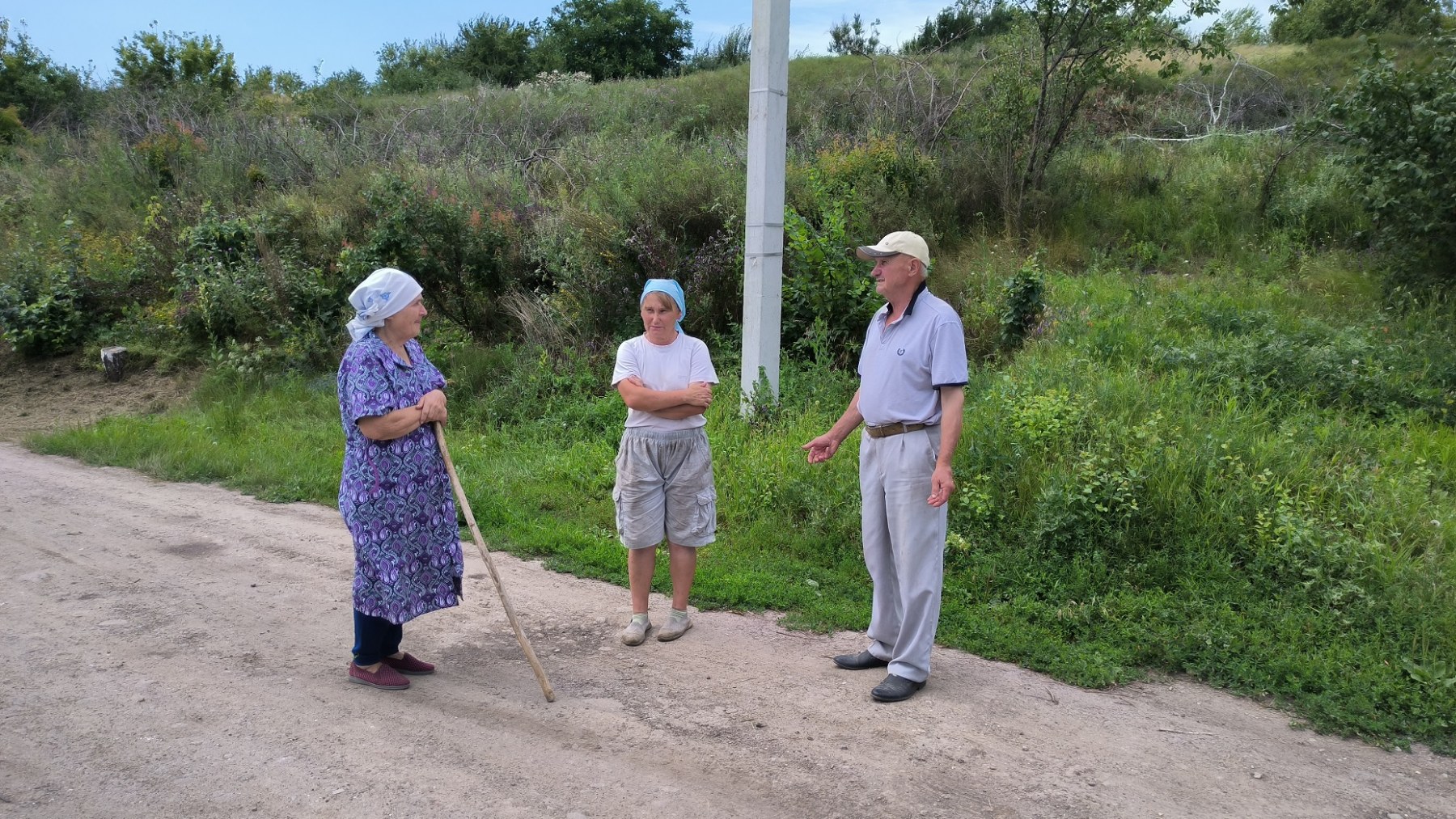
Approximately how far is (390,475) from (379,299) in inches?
31.8

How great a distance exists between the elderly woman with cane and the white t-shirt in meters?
1.02

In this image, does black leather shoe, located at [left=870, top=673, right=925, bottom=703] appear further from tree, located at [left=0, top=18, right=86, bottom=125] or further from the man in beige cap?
tree, located at [left=0, top=18, right=86, bottom=125]

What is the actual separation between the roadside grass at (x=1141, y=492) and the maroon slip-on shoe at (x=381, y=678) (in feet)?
6.07

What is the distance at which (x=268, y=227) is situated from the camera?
44.7 ft

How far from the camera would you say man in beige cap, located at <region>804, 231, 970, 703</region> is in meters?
4.41

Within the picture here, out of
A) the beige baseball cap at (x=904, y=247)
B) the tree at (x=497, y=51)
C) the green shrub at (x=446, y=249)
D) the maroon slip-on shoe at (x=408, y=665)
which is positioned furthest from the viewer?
the tree at (x=497, y=51)

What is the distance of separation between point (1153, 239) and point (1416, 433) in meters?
Result: 5.26

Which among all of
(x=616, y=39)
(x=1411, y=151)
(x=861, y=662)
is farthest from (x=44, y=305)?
(x=616, y=39)

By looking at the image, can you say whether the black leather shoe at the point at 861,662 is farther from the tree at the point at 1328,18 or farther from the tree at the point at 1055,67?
the tree at the point at 1328,18

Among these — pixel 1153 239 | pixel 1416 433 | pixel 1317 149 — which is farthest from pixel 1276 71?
pixel 1416 433

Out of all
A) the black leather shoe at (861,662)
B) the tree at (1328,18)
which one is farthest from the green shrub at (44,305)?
the tree at (1328,18)

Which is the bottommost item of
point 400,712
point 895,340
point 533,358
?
point 400,712

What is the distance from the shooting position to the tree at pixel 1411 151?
7980 millimetres

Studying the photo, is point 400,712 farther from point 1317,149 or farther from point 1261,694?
point 1317,149
